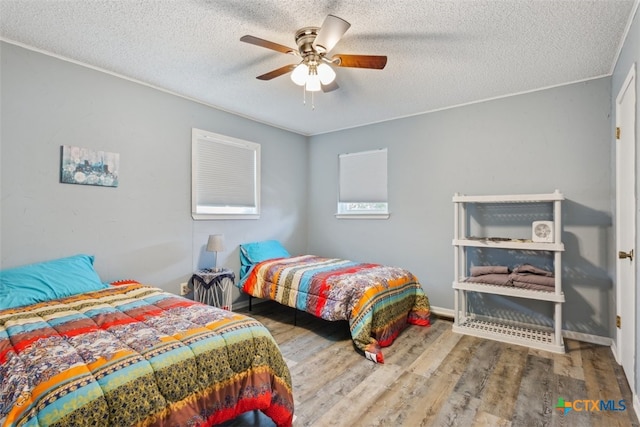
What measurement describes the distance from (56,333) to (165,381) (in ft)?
2.40

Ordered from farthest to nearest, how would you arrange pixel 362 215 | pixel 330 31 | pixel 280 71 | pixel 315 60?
1. pixel 362 215
2. pixel 280 71
3. pixel 315 60
4. pixel 330 31

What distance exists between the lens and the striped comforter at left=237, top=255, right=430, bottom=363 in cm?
276

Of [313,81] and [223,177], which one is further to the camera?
[223,177]

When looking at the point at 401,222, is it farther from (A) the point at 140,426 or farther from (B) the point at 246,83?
(A) the point at 140,426

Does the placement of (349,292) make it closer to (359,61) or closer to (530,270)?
(530,270)

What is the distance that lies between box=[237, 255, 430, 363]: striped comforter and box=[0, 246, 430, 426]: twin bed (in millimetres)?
18

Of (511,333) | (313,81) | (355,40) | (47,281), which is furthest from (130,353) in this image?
(511,333)

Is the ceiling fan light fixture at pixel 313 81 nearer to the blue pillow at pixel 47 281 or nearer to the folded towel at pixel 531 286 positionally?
the blue pillow at pixel 47 281

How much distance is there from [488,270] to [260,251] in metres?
2.63

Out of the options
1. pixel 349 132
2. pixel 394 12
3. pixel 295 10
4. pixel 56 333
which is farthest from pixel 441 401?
pixel 349 132

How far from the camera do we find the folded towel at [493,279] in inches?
120

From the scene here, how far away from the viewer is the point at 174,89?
325cm

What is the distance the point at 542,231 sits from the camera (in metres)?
2.90

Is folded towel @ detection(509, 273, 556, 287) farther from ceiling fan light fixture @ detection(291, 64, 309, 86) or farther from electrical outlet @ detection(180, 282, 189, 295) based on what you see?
Result: electrical outlet @ detection(180, 282, 189, 295)
